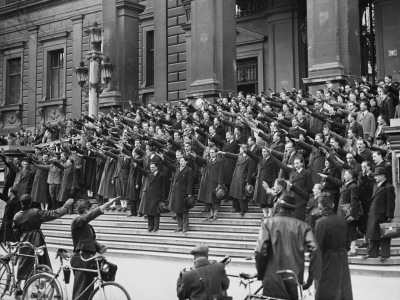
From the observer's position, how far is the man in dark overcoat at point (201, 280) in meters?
6.40

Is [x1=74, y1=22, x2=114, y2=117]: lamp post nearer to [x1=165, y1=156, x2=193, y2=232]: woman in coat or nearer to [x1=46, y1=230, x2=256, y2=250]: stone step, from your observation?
[x1=46, y1=230, x2=256, y2=250]: stone step

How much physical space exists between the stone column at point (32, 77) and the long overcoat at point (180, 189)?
2398 cm

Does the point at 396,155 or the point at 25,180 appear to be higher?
the point at 396,155

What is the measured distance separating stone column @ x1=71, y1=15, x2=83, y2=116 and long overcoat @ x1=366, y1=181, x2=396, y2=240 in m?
25.2

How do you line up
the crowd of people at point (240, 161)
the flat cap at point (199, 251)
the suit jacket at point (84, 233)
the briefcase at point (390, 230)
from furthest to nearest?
the crowd of people at point (240, 161), the briefcase at point (390, 230), the suit jacket at point (84, 233), the flat cap at point (199, 251)

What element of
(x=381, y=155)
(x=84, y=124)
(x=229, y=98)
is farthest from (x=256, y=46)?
(x=381, y=155)

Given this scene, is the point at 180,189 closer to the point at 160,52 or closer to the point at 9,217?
the point at 9,217

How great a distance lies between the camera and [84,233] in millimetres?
8797

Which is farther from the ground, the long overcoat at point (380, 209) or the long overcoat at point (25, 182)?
the long overcoat at point (25, 182)

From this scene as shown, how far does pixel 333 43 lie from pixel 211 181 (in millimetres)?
6752

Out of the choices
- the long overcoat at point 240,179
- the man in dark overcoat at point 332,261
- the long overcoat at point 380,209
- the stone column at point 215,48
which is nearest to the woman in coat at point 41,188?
the stone column at point 215,48

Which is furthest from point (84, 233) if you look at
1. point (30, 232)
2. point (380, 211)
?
point (380, 211)

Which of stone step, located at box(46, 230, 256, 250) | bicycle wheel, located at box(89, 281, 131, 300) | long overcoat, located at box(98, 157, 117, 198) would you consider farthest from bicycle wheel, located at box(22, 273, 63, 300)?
long overcoat, located at box(98, 157, 117, 198)

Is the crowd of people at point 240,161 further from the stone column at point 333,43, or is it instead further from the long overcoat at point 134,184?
the stone column at point 333,43
